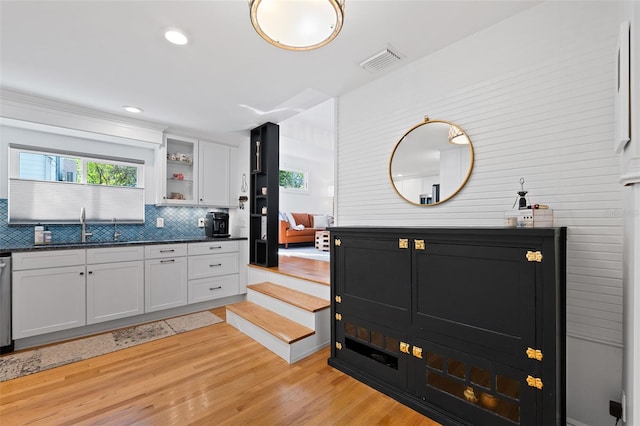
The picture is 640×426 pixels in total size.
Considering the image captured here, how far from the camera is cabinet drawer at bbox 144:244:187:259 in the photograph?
11.3 ft

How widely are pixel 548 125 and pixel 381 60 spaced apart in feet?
4.23

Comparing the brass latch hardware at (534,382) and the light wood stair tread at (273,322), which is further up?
the brass latch hardware at (534,382)

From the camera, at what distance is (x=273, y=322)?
2.87 meters

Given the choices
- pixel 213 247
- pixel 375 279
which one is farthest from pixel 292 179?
pixel 375 279

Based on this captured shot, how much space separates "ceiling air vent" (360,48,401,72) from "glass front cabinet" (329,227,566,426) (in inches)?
54.6

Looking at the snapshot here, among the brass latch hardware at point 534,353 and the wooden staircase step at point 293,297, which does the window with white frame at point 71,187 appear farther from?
the brass latch hardware at point 534,353

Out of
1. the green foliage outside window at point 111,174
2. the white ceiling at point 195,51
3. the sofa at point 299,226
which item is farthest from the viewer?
the sofa at point 299,226

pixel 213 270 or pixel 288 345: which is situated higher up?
pixel 213 270

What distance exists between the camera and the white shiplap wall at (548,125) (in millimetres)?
1541

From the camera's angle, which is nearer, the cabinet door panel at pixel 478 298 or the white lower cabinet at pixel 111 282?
the cabinet door panel at pixel 478 298

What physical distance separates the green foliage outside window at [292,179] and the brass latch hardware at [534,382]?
6857mm

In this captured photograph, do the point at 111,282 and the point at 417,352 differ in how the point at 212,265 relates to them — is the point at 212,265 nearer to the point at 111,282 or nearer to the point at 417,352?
the point at 111,282

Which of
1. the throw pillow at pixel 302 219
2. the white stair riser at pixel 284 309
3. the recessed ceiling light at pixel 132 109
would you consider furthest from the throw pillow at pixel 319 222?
the recessed ceiling light at pixel 132 109

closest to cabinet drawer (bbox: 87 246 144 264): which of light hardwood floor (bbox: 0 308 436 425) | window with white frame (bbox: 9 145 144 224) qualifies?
window with white frame (bbox: 9 145 144 224)
